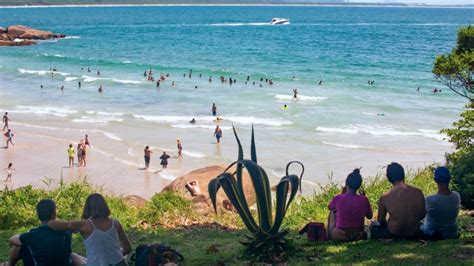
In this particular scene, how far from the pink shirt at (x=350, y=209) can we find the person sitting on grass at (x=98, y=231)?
259 cm

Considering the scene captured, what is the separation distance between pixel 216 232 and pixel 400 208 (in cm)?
297

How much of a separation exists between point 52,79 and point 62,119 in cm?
1708

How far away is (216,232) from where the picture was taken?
9.08 metres

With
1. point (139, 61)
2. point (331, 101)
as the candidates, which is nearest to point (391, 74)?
point (331, 101)

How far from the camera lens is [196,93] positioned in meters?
42.5

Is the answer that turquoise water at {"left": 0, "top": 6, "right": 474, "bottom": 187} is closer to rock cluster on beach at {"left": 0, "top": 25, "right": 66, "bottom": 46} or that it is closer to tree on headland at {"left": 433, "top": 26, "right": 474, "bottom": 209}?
rock cluster on beach at {"left": 0, "top": 25, "right": 66, "bottom": 46}

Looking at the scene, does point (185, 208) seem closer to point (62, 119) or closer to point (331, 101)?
point (62, 119)

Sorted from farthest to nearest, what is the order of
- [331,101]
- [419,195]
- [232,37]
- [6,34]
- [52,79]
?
[232,37] → [6,34] → [52,79] → [331,101] → [419,195]

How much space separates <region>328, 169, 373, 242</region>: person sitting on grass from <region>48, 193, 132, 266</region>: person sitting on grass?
2.61 metres

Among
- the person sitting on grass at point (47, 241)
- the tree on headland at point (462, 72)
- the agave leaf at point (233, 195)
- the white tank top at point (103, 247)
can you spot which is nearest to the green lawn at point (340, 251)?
the agave leaf at point (233, 195)

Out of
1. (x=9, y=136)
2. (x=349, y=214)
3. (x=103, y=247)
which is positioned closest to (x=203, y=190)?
(x=349, y=214)

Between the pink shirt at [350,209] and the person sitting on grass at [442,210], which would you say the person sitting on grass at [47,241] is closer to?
the pink shirt at [350,209]

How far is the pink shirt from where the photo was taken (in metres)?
7.20

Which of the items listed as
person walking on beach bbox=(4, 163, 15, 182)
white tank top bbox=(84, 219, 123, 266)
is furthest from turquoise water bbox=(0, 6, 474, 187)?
white tank top bbox=(84, 219, 123, 266)
